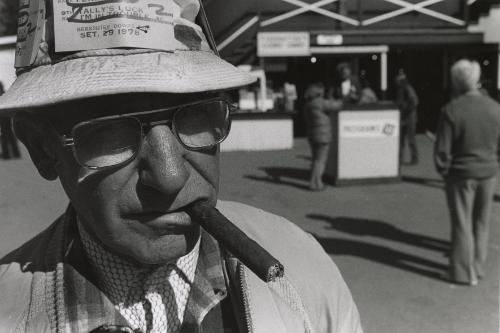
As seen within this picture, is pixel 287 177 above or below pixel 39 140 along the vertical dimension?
below

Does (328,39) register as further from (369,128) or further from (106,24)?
(106,24)

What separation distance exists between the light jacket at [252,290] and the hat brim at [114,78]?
1.36 ft

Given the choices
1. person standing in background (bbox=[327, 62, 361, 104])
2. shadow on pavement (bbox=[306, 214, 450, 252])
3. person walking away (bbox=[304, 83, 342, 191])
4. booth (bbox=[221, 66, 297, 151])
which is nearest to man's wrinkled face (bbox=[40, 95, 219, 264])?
shadow on pavement (bbox=[306, 214, 450, 252])

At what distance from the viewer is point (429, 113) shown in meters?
17.0

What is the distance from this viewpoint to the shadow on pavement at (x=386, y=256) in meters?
5.32

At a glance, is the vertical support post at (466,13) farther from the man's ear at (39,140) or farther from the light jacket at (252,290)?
the man's ear at (39,140)

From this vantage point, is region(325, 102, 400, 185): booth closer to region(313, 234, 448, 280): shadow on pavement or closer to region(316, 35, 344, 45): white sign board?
region(313, 234, 448, 280): shadow on pavement

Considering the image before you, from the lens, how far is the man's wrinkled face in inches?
44.1

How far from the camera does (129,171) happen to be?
1.13 m

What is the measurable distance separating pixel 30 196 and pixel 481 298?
6.28m

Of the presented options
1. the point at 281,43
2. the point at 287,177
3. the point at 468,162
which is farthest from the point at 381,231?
the point at 281,43

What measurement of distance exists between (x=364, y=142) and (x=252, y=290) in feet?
25.5

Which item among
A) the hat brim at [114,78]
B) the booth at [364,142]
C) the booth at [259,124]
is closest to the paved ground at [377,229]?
the booth at [364,142]

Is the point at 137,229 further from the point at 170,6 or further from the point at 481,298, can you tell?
the point at 481,298
